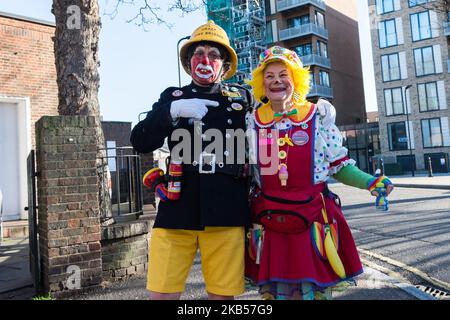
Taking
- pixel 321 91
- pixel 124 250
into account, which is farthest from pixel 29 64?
pixel 321 91

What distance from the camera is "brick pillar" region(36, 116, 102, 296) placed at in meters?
4.01

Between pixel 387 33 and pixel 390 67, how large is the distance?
3.09 meters

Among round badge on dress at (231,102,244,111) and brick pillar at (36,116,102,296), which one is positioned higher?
round badge on dress at (231,102,244,111)

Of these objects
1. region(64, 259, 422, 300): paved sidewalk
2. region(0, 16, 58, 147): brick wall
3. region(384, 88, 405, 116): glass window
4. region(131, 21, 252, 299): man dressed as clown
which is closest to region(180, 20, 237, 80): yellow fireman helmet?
region(131, 21, 252, 299): man dressed as clown

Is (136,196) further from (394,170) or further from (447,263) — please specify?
(394,170)

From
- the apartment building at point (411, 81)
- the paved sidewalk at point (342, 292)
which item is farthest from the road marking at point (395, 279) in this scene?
the apartment building at point (411, 81)

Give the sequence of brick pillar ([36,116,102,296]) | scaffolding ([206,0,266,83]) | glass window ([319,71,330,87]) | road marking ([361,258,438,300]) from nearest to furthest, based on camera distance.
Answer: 1. road marking ([361,258,438,300])
2. brick pillar ([36,116,102,296])
3. scaffolding ([206,0,266,83])
4. glass window ([319,71,330,87])

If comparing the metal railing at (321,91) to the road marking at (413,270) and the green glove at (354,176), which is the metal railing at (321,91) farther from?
the green glove at (354,176)

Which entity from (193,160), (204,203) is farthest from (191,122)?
(204,203)

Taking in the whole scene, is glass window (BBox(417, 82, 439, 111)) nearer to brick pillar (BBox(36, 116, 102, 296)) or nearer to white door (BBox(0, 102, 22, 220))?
white door (BBox(0, 102, 22, 220))

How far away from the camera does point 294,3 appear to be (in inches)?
1529

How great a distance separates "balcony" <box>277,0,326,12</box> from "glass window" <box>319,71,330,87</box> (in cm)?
647

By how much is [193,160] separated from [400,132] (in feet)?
121

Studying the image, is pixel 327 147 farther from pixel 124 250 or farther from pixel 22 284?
pixel 22 284
